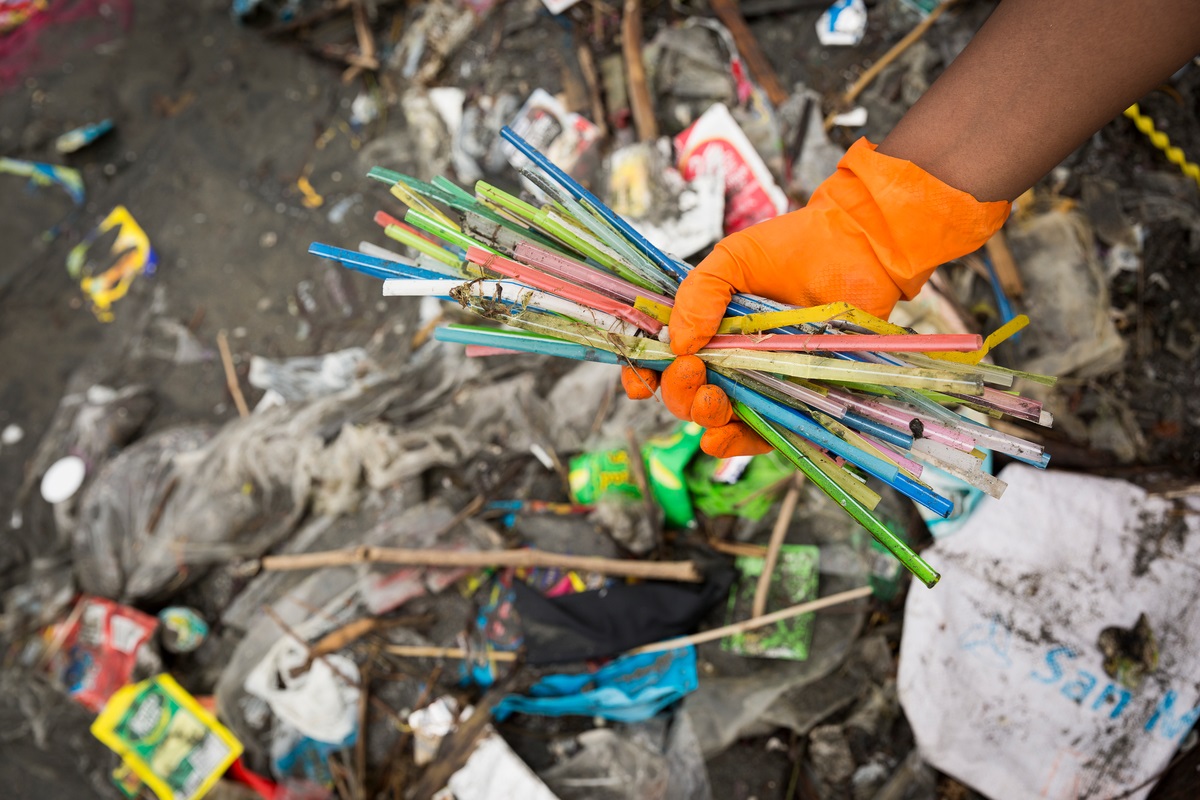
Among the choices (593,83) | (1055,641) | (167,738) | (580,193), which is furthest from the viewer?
(593,83)

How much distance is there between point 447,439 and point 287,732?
1209 mm

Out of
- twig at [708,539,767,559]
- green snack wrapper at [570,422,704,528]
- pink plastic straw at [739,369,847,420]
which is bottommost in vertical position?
twig at [708,539,767,559]

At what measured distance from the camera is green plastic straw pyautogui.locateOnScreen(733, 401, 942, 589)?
121 cm

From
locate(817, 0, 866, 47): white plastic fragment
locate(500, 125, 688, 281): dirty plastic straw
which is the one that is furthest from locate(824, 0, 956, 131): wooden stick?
locate(500, 125, 688, 281): dirty plastic straw

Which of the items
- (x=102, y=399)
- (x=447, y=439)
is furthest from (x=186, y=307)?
(x=447, y=439)

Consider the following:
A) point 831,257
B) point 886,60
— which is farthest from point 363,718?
point 886,60

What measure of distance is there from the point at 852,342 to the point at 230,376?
3.08 metres

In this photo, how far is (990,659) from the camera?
6.78 ft

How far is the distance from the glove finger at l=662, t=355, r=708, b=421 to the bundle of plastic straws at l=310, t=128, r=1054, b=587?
0.05 m

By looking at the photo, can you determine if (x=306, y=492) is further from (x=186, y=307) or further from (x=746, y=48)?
(x=746, y=48)

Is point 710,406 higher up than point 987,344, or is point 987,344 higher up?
point 987,344

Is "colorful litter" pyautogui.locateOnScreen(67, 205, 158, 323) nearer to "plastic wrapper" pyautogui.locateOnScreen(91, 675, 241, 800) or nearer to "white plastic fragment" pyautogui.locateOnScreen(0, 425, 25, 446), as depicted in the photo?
"white plastic fragment" pyautogui.locateOnScreen(0, 425, 25, 446)

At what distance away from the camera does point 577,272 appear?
56.8 inches

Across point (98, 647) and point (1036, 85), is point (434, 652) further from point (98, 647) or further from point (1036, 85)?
point (1036, 85)
